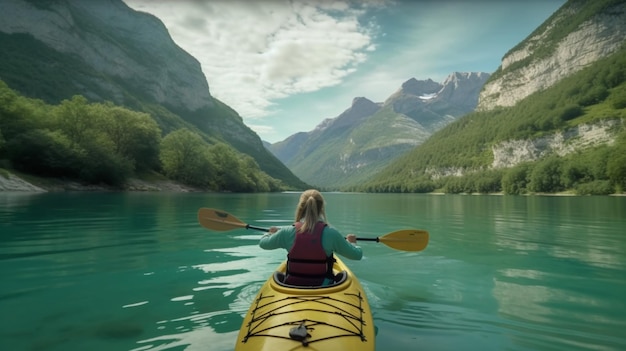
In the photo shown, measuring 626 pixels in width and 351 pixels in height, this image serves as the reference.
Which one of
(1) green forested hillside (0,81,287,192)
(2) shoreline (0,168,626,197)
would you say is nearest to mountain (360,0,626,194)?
(2) shoreline (0,168,626,197)

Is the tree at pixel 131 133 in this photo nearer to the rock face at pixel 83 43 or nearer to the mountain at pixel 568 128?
the rock face at pixel 83 43

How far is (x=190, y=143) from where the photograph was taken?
3447 inches

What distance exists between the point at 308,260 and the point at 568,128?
163 m

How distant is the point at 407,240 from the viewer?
935cm

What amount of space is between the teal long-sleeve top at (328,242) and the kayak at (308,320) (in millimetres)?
523

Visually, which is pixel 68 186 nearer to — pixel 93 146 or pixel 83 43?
pixel 93 146

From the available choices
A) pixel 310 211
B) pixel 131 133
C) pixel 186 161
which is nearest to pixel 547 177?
pixel 186 161

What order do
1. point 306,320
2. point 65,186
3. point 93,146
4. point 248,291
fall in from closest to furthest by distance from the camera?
point 306,320 → point 248,291 → point 65,186 → point 93,146

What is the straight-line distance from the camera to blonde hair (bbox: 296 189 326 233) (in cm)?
616

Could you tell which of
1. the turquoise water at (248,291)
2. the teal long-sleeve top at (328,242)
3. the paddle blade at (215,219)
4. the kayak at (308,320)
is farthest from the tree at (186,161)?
the kayak at (308,320)

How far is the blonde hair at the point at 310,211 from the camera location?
6156mm

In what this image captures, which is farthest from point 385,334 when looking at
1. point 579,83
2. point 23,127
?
point 579,83

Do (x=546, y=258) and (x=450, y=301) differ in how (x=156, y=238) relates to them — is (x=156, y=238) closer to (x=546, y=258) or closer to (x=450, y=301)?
(x=450, y=301)

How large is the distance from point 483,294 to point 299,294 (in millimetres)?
5790
